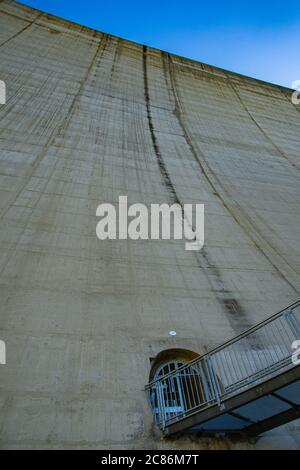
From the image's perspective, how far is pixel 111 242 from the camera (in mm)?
6254

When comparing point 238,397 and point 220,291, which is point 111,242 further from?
point 238,397

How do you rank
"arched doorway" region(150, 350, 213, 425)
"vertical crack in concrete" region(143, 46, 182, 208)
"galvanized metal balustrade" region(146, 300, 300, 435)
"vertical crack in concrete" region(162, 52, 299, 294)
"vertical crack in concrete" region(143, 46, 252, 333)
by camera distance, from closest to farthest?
1. "galvanized metal balustrade" region(146, 300, 300, 435)
2. "arched doorway" region(150, 350, 213, 425)
3. "vertical crack in concrete" region(143, 46, 252, 333)
4. "vertical crack in concrete" region(162, 52, 299, 294)
5. "vertical crack in concrete" region(143, 46, 182, 208)

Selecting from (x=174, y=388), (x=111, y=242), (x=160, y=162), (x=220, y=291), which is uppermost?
(x=160, y=162)

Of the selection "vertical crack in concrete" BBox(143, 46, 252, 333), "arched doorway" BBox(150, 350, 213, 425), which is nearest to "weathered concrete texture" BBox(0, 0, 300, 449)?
"vertical crack in concrete" BBox(143, 46, 252, 333)

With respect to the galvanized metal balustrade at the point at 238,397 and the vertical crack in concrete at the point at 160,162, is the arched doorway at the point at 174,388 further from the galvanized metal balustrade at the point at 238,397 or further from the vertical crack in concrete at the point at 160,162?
the vertical crack in concrete at the point at 160,162

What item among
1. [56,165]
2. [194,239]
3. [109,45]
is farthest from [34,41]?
[194,239]

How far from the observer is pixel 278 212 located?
880 centimetres

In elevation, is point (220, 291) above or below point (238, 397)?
above

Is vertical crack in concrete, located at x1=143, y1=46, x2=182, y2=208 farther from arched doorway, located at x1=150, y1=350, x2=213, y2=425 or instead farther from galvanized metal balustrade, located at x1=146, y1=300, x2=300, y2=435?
galvanized metal balustrade, located at x1=146, y1=300, x2=300, y2=435

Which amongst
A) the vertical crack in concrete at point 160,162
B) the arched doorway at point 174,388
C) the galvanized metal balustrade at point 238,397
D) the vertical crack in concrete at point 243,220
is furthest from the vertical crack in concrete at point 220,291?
the vertical crack in concrete at point 243,220

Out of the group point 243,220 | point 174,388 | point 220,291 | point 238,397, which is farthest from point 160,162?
point 238,397

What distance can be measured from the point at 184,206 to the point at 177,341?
12.8 feet

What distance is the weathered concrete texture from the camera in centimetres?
378

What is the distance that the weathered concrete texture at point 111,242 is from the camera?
12.4ft
